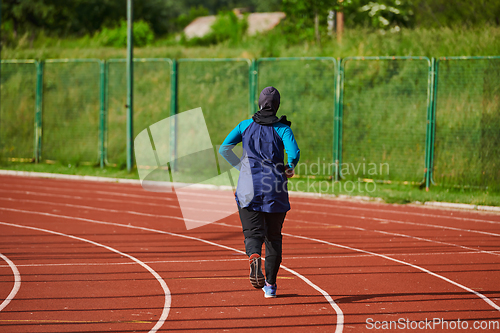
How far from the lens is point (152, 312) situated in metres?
5.79

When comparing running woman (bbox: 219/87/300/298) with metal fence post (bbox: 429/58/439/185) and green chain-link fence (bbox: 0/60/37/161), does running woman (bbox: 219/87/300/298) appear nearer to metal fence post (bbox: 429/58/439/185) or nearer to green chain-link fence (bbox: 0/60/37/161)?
metal fence post (bbox: 429/58/439/185)

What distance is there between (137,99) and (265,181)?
47.5 feet

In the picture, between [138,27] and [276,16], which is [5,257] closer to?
[138,27]

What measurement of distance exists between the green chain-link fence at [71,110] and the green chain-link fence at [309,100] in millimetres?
5613

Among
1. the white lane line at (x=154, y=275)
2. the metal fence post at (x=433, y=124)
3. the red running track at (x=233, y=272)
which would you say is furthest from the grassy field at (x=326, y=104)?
the white lane line at (x=154, y=275)

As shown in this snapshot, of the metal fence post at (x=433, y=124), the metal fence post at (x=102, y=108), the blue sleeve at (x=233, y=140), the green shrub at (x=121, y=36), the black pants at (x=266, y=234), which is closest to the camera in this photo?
the black pants at (x=266, y=234)

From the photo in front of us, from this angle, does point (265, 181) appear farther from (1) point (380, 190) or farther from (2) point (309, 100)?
(2) point (309, 100)

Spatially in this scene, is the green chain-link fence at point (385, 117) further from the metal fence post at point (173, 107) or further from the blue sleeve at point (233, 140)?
the blue sleeve at point (233, 140)

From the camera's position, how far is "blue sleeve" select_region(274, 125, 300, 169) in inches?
238

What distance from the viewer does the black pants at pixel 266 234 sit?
611 cm

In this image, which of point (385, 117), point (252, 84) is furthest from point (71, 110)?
point (385, 117)

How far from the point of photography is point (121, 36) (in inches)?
1563

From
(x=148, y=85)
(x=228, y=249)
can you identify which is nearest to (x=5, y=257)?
(x=228, y=249)

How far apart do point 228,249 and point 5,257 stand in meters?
2.91
